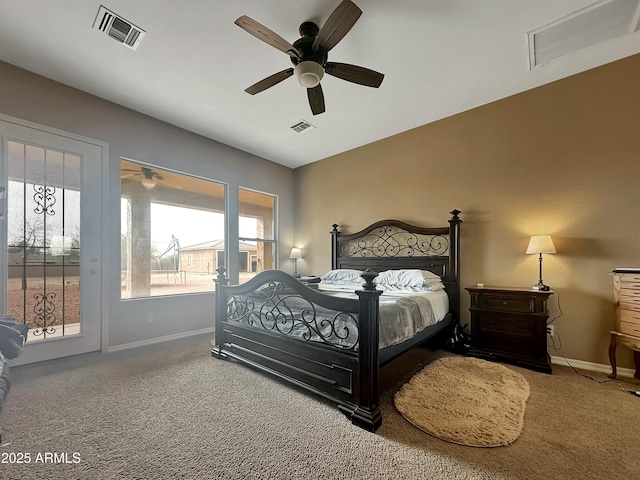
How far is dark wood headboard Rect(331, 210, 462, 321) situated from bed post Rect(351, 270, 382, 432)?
6.96ft

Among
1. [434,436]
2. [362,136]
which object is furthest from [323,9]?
[434,436]

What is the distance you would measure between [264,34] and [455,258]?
3160mm

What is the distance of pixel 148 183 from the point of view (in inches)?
152

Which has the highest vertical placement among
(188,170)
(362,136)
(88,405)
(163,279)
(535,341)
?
(362,136)

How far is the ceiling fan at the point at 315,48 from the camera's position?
1893 mm

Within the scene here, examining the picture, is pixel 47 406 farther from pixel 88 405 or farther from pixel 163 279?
pixel 163 279

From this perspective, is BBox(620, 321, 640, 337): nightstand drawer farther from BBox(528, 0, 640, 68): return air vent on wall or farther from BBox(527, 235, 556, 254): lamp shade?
BBox(528, 0, 640, 68): return air vent on wall

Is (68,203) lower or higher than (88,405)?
higher

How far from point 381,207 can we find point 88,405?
4.02m

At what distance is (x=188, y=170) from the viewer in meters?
4.15

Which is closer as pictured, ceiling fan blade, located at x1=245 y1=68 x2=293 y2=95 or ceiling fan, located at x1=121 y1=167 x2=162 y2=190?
ceiling fan blade, located at x1=245 y1=68 x2=293 y2=95

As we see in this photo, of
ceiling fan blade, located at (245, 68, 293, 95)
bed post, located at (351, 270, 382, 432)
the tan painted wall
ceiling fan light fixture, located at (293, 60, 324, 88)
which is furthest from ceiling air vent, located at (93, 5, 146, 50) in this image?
the tan painted wall

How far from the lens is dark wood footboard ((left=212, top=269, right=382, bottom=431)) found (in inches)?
74.0

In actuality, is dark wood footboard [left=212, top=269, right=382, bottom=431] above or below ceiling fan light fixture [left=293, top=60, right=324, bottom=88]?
below
